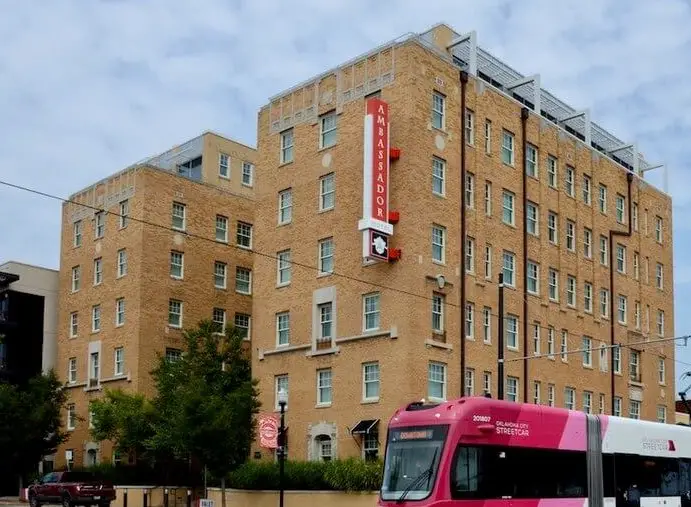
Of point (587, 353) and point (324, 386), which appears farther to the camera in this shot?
point (587, 353)

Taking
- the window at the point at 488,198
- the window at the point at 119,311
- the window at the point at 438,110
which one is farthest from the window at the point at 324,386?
the window at the point at 119,311

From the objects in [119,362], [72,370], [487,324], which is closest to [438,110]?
[487,324]

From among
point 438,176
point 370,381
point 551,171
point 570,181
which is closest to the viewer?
point 370,381

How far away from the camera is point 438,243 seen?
47312 mm

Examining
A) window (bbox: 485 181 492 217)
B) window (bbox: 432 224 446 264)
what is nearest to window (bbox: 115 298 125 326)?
window (bbox: 432 224 446 264)

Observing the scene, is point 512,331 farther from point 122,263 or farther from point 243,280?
point 122,263

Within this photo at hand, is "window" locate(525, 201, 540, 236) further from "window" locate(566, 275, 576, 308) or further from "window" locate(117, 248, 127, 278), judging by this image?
"window" locate(117, 248, 127, 278)

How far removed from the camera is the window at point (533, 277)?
175 feet

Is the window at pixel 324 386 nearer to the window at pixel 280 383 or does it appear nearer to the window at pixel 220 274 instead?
the window at pixel 280 383

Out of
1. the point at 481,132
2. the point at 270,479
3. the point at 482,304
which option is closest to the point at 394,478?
the point at 270,479

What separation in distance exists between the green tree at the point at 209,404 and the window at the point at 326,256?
5355mm

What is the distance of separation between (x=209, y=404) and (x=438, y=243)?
12.7 m

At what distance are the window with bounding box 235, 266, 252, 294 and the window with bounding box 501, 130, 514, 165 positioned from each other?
2002 centimetres

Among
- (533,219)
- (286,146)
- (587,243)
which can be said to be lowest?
(587,243)
